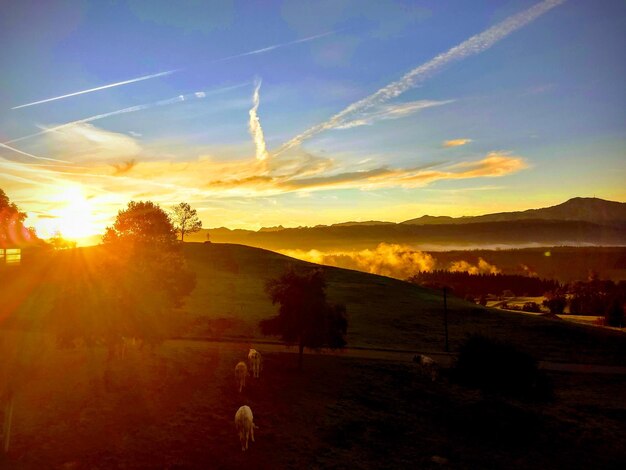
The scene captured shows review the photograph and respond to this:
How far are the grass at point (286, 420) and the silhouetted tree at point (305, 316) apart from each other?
111 inches

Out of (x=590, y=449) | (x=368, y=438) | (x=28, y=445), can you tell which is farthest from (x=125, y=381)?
(x=590, y=449)

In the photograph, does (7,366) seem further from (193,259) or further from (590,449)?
(193,259)

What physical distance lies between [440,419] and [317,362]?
1527 centimetres

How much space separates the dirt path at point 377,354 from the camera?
159 ft

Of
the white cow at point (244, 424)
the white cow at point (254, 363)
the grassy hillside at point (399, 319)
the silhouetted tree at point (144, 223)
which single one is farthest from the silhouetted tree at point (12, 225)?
the white cow at point (244, 424)

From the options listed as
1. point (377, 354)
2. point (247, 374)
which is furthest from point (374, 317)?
point (247, 374)

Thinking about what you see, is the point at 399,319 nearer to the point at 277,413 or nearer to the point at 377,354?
the point at 377,354

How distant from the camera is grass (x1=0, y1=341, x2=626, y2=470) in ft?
74.2

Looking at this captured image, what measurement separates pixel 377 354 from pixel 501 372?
13.1 metres

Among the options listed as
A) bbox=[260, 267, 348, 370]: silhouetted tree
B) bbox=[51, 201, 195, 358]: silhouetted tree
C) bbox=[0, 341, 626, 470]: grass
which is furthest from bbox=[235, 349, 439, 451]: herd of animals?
bbox=[51, 201, 195, 358]: silhouetted tree

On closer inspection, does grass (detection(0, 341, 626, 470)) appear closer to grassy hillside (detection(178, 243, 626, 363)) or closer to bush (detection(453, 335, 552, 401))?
bush (detection(453, 335, 552, 401))

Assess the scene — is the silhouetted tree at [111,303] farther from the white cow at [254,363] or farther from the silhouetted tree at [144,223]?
the silhouetted tree at [144,223]

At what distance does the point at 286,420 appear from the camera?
1115 inches

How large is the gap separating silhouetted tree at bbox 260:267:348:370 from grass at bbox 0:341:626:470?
2816 millimetres
